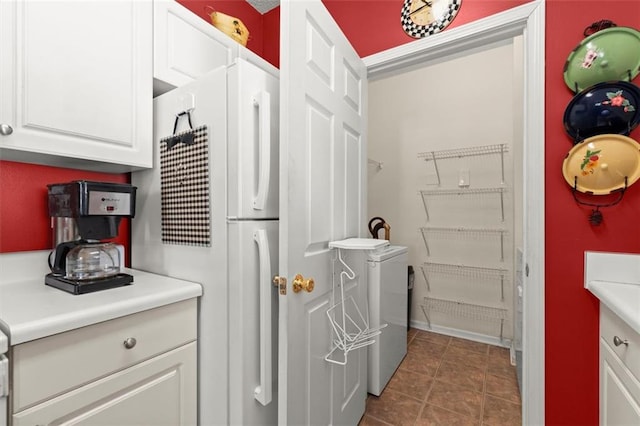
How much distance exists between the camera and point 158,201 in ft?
4.51

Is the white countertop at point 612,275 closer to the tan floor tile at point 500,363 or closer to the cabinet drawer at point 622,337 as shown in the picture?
the cabinet drawer at point 622,337

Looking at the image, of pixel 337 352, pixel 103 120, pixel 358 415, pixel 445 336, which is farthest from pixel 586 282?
pixel 103 120

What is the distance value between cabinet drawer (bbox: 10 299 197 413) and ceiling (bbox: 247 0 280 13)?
238 centimetres

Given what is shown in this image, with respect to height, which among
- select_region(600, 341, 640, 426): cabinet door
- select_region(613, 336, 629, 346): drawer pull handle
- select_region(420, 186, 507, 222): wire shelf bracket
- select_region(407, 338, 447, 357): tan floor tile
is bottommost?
select_region(407, 338, 447, 357): tan floor tile

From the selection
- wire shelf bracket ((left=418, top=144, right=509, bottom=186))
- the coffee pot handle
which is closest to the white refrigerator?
the coffee pot handle

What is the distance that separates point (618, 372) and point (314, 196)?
4.02 feet

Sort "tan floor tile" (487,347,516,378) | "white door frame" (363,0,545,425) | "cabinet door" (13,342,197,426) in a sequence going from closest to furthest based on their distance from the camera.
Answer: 1. "cabinet door" (13,342,197,426)
2. "white door frame" (363,0,545,425)
3. "tan floor tile" (487,347,516,378)

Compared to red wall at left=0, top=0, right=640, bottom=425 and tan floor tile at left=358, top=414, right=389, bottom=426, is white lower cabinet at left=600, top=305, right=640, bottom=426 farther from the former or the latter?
tan floor tile at left=358, top=414, right=389, bottom=426

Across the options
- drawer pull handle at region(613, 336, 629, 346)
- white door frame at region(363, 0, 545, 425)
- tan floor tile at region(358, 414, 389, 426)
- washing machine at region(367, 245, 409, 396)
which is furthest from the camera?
washing machine at region(367, 245, 409, 396)

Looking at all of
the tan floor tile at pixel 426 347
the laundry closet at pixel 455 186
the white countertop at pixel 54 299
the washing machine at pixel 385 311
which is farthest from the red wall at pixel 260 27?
the tan floor tile at pixel 426 347

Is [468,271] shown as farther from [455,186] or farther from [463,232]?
[455,186]

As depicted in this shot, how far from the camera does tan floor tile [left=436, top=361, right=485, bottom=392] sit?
2.07 m

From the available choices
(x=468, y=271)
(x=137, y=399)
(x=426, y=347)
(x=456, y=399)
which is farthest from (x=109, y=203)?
(x=468, y=271)

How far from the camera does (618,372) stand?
1.00 metres
